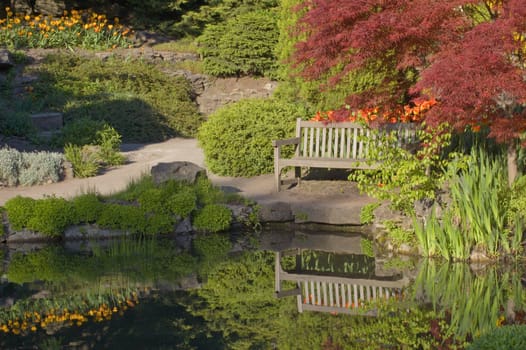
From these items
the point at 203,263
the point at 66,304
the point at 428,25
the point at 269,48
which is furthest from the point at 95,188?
the point at 269,48

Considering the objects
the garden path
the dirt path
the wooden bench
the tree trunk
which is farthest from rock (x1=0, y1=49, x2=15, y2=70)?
the tree trunk

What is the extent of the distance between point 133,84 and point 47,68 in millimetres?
1719

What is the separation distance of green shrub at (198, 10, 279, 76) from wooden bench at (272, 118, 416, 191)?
814 cm

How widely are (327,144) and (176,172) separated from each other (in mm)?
2081

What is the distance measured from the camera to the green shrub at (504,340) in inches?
198

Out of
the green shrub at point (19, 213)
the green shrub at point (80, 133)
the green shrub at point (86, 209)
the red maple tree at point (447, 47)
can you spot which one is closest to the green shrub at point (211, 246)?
the green shrub at point (86, 209)

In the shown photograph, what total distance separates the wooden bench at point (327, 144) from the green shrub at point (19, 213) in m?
3.04

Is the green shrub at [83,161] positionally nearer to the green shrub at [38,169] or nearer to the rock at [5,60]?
the green shrub at [38,169]

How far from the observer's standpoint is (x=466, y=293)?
7.44 meters

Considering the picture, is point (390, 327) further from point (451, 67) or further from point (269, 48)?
point (269, 48)

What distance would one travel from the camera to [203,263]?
875 cm

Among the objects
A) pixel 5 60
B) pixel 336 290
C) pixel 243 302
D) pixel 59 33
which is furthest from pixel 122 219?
Result: pixel 59 33

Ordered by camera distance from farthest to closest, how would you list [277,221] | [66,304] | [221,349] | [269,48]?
[269,48]
[277,221]
[66,304]
[221,349]

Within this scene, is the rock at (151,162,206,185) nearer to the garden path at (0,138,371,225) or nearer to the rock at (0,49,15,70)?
the garden path at (0,138,371,225)
